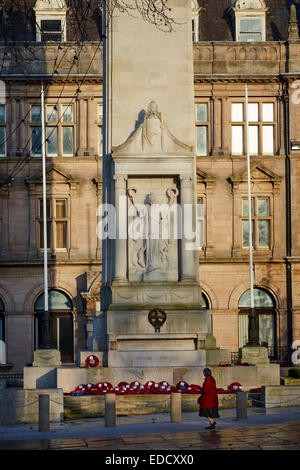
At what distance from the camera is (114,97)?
103 feet

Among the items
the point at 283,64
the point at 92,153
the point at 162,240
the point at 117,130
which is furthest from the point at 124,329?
the point at 283,64

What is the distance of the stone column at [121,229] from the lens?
100 feet

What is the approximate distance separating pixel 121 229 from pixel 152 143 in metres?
2.79

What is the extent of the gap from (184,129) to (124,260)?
4.46 meters

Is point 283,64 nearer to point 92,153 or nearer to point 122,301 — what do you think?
point 92,153

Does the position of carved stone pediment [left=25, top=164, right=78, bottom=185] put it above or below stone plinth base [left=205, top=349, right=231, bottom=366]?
above

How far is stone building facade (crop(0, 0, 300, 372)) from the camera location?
51156mm

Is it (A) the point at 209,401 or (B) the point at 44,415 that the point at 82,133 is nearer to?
(B) the point at 44,415

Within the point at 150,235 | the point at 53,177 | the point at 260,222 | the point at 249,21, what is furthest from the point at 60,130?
the point at 150,235

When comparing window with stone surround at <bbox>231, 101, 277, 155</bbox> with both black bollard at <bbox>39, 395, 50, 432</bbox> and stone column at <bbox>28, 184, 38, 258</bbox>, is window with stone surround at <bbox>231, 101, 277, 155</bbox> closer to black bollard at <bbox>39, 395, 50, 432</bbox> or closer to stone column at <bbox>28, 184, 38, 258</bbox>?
stone column at <bbox>28, 184, 38, 258</bbox>

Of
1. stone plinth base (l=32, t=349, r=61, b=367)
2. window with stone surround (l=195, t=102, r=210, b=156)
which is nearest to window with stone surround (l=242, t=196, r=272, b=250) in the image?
window with stone surround (l=195, t=102, r=210, b=156)

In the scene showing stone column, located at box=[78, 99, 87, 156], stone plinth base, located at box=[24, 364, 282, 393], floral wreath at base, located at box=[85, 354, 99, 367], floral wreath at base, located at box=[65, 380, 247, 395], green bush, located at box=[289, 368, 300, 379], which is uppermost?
stone column, located at box=[78, 99, 87, 156]

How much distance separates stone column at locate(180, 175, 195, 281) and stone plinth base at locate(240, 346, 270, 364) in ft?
21.0

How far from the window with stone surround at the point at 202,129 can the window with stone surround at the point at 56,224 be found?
24.7 feet
